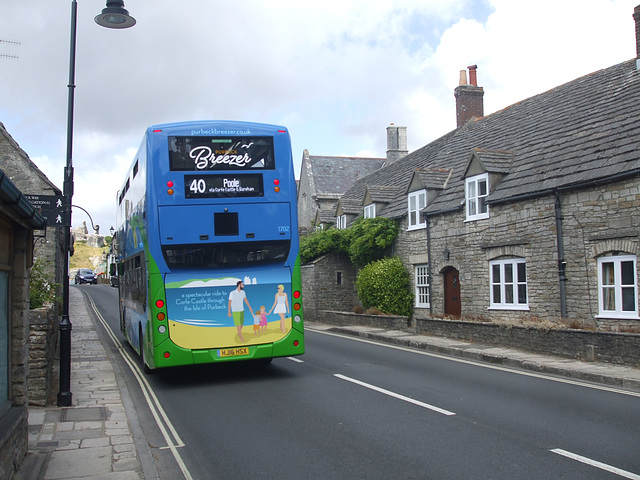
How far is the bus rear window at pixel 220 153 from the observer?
37.0 feet

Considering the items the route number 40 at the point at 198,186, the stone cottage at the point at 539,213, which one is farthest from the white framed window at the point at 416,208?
the route number 40 at the point at 198,186

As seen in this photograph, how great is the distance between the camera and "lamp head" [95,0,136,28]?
34.7ft

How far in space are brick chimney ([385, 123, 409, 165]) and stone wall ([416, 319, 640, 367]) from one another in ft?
101

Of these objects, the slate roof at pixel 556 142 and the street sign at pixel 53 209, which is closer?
the street sign at pixel 53 209

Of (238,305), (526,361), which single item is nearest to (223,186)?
(238,305)

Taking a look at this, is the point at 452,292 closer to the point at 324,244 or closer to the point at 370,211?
the point at 370,211

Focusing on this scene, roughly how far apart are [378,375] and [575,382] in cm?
364

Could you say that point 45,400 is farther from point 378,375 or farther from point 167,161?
point 378,375

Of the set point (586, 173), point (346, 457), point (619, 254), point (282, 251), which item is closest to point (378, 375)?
point (282, 251)

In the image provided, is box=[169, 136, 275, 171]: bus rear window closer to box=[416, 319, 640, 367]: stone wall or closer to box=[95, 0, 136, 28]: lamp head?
box=[95, 0, 136, 28]: lamp head

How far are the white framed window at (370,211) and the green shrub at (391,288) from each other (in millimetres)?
3603

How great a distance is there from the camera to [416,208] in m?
24.9

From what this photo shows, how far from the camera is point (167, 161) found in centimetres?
1116

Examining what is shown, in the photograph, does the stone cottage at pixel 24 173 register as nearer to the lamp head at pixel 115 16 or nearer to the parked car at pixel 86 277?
the lamp head at pixel 115 16
